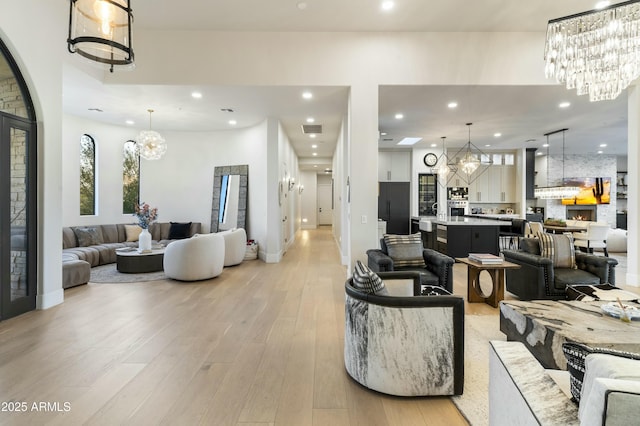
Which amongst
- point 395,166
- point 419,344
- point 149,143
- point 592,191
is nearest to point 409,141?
point 395,166

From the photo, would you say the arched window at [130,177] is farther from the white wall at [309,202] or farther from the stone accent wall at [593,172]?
the stone accent wall at [593,172]

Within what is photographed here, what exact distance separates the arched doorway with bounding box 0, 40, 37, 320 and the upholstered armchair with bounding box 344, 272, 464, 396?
4218mm

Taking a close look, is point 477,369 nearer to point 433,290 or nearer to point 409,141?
point 433,290

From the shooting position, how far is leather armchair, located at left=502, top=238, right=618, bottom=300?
3820mm

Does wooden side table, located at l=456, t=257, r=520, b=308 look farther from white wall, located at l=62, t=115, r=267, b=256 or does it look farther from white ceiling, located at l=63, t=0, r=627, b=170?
white wall, located at l=62, t=115, r=267, b=256

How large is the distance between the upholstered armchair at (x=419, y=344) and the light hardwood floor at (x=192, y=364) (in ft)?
0.39

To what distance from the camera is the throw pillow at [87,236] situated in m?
6.88

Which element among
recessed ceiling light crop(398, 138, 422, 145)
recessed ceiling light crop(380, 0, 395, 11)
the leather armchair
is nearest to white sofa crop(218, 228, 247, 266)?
recessed ceiling light crop(380, 0, 395, 11)

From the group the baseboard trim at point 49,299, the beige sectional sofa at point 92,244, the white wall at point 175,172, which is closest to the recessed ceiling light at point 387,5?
the white wall at point 175,172

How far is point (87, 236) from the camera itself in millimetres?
6988

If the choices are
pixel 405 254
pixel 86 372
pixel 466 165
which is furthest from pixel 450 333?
pixel 466 165

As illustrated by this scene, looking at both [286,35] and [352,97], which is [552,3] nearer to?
[352,97]

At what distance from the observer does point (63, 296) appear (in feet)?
14.4

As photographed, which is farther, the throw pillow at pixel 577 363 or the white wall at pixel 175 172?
the white wall at pixel 175 172
